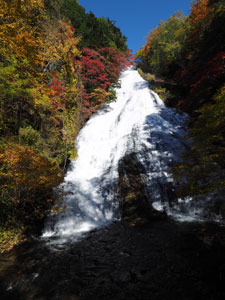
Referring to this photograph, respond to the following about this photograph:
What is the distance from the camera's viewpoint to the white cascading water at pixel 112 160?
7.07m

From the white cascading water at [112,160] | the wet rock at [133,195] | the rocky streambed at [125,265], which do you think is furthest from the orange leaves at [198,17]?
the rocky streambed at [125,265]

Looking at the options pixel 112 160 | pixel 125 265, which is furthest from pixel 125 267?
pixel 112 160

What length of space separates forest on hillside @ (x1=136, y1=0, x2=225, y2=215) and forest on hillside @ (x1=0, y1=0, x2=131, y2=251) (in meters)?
5.46

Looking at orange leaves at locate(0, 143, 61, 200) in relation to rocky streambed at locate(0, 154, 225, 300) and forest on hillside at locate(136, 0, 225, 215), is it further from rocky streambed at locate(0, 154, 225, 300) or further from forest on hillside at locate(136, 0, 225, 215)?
forest on hillside at locate(136, 0, 225, 215)

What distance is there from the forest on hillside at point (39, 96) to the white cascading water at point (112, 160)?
1058 mm

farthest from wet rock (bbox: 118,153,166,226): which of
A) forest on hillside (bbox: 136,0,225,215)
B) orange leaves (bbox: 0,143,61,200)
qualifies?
orange leaves (bbox: 0,143,61,200)

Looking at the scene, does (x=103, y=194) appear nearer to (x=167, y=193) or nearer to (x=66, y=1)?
(x=167, y=193)

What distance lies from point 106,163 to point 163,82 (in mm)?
12599

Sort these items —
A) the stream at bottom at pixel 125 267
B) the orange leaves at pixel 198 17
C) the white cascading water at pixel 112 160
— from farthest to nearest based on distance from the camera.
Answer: the orange leaves at pixel 198 17 → the white cascading water at pixel 112 160 → the stream at bottom at pixel 125 267

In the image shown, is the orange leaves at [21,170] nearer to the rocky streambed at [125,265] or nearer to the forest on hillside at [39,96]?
the forest on hillside at [39,96]

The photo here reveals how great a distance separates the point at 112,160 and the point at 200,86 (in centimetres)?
682

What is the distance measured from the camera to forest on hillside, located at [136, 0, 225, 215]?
13.4 feet

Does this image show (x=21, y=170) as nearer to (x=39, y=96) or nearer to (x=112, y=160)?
(x=39, y=96)

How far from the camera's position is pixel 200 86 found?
348 inches
